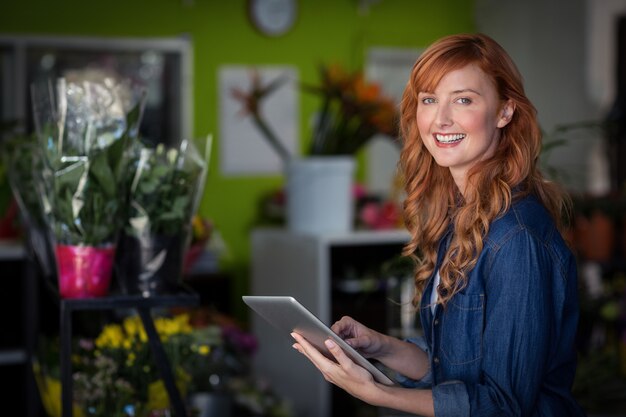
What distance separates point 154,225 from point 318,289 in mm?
2108

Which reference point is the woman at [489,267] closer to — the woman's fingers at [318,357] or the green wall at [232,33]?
the woman's fingers at [318,357]

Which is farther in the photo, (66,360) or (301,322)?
(66,360)

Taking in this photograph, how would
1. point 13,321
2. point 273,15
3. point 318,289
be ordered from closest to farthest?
point 13,321, point 318,289, point 273,15

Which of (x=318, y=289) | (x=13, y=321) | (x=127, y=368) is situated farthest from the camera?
(x=318, y=289)

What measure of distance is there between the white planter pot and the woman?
2461 mm

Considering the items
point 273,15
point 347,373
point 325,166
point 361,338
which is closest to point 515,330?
point 347,373

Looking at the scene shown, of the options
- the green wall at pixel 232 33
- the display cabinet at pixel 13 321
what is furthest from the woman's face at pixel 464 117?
the green wall at pixel 232 33

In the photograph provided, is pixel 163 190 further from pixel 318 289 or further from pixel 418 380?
pixel 318 289

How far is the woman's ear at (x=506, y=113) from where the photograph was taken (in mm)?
1573

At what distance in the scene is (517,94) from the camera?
157 cm

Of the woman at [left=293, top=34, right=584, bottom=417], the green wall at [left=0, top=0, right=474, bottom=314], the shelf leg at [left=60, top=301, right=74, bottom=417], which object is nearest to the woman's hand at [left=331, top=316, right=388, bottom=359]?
the woman at [left=293, top=34, right=584, bottom=417]

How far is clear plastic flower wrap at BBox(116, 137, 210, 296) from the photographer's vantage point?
1992mm

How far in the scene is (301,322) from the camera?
4.99 ft

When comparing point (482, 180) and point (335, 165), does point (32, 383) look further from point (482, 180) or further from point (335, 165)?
point (482, 180)
